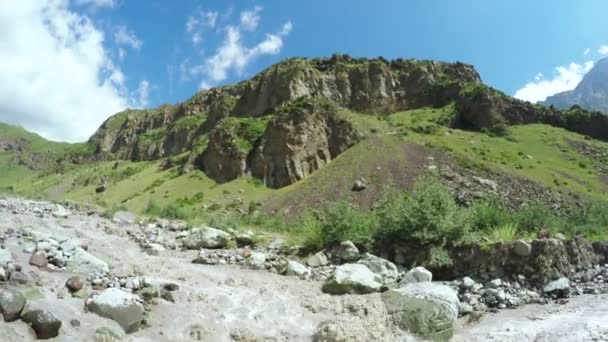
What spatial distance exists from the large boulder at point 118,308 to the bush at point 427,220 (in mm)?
8666

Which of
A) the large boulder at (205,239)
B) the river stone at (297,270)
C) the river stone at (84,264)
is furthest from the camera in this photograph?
the large boulder at (205,239)

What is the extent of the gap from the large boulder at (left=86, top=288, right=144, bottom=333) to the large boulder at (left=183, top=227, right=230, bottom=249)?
794 cm

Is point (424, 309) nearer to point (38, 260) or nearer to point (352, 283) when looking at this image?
point (352, 283)

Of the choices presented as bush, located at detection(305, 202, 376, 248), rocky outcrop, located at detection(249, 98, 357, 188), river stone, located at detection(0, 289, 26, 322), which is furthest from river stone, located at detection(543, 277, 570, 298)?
Answer: rocky outcrop, located at detection(249, 98, 357, 188)

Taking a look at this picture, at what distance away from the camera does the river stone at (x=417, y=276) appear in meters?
13.3

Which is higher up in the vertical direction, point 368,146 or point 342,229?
point 368,146

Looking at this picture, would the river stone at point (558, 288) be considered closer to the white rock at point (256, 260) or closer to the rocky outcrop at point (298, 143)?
the white rock at point (256, 260)

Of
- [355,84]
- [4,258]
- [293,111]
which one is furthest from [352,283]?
[355,84]

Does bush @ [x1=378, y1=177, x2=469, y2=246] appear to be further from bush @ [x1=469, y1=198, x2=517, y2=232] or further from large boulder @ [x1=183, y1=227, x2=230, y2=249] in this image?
large boulder @ [x1=183, y1=227, x2=230, y2=249]

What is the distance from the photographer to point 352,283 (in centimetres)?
1257

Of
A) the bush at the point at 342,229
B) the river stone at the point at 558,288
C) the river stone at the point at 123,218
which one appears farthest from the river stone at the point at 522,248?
the river stone at the point at 123,218

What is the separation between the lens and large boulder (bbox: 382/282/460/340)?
10.5 meters

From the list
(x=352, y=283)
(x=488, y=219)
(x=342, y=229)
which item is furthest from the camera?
(x=488, y=219)

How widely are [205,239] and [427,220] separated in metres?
8.17
